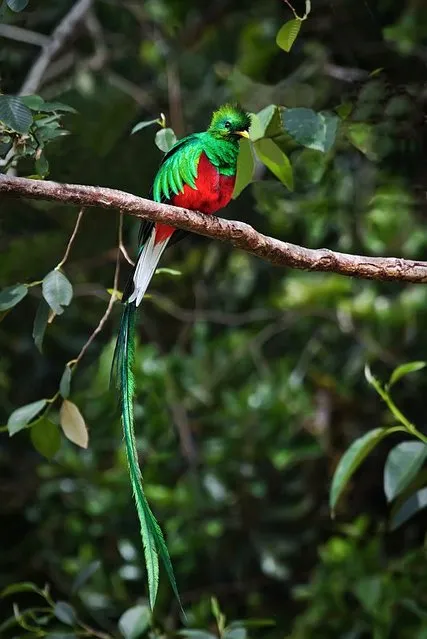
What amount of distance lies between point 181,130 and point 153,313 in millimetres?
656

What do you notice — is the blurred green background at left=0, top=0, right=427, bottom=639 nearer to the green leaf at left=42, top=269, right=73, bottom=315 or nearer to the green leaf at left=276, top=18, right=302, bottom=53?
the green leaf at left=276, top=18, right=302, bottom=53

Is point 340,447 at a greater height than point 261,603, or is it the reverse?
point 340,447

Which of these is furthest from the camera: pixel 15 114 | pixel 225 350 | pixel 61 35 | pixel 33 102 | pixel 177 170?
pixel 225 350

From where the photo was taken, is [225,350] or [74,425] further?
[225,350]

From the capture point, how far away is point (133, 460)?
177cm

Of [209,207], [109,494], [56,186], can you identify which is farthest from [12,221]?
[56,186]

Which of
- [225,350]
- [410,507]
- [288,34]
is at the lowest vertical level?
[410,507]

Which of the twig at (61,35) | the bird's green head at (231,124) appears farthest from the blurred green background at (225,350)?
the bird's green head at (231,124)

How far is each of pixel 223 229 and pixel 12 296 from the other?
0.36 metres

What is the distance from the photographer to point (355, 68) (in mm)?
3008

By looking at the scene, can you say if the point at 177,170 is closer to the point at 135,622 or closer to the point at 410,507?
the point at 410,507

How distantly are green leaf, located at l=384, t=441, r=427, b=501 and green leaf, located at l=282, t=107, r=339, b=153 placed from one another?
543 mm

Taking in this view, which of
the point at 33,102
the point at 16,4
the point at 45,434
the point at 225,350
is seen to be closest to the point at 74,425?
the point at 45,434

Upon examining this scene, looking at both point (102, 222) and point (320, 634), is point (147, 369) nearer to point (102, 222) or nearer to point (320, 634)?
point (102, 222)
